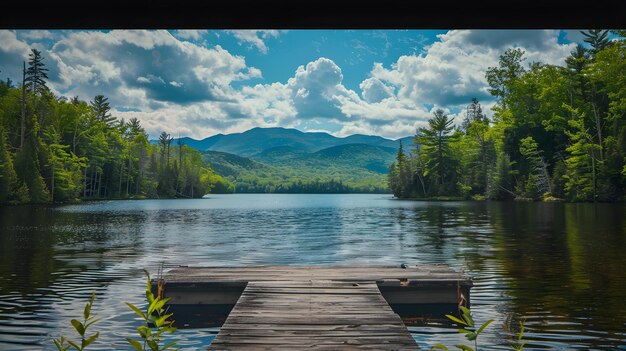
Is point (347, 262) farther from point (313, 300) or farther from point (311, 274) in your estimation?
point (313, 300)

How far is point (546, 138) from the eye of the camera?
90.7 meters

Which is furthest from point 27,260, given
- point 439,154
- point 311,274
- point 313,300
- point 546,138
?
point 439,154

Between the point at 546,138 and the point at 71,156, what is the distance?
8429 centimetres

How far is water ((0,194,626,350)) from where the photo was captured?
10625 millimetres

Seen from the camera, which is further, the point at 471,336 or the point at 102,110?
the point at 102,110

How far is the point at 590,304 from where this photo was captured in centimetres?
1252

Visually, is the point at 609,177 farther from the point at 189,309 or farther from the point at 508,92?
the point at 189,309

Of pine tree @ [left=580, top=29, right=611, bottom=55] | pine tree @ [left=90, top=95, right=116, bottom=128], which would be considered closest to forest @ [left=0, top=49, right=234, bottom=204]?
pine tree @ [left=90, top=95, right=116, bottom=128]

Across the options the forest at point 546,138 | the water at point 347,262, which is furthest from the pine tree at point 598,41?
the water at point 347,262
